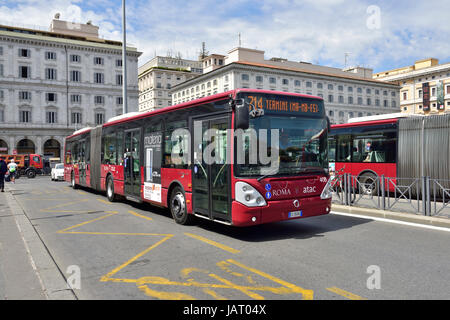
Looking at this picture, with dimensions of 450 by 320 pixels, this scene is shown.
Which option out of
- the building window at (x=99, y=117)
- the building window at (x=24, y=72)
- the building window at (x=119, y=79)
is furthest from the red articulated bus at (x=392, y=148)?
the building window at (x=24, y=72)

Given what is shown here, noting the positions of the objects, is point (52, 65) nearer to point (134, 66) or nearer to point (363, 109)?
point (134, 66)

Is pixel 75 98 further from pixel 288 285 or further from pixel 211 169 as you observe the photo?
pixel 288 285

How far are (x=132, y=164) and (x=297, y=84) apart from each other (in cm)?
7510

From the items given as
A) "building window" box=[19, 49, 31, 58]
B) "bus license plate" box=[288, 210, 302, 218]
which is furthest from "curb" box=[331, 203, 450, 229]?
"building window" box=[19, 49, 31, 58]

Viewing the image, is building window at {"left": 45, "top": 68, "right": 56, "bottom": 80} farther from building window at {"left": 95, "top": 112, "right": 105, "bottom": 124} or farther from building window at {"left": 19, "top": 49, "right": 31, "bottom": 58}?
building window at {"left": 95, "top": 112, "right": 105, "bottom": 124}

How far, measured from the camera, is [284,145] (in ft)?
24.3

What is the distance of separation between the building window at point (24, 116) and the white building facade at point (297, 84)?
34.3 m

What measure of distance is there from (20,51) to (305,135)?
62.8m

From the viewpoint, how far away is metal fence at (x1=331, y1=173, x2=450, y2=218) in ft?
30.1

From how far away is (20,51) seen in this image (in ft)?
193

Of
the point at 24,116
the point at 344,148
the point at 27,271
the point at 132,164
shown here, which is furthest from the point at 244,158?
the point at 24,116

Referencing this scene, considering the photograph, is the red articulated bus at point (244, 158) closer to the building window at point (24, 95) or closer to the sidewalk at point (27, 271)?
the sidewalk at point (27, 271)

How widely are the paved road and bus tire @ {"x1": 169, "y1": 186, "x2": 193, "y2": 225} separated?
0.22 meters
